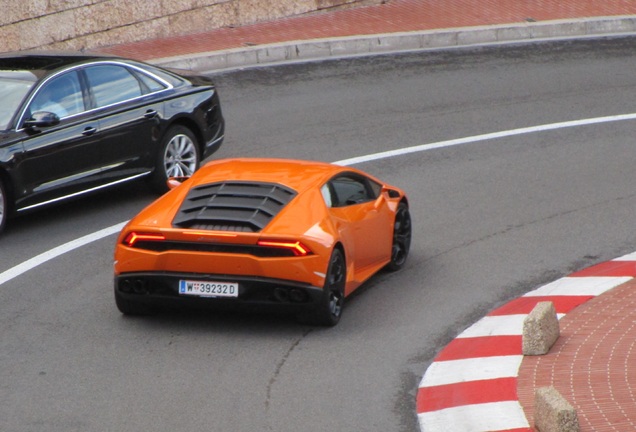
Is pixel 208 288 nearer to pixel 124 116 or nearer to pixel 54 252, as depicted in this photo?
pixel 54 252

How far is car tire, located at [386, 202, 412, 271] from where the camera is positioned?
1182 centimetres

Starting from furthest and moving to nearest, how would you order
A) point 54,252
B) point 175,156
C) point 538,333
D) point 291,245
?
point 175,156 → point 54,252 → point 291,245 → point 538,333

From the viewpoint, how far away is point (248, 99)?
18.5m

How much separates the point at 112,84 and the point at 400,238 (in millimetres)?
3996

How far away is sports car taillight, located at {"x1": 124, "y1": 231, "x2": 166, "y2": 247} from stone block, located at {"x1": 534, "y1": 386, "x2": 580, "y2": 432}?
355cm

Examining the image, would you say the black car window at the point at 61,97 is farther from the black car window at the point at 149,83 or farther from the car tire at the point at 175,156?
the car tire at the point at 175,156

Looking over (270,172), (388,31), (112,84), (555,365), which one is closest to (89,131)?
(112,84)

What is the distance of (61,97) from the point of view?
1332 centimetres

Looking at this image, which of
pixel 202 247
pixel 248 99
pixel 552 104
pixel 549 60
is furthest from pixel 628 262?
pixel 549 60

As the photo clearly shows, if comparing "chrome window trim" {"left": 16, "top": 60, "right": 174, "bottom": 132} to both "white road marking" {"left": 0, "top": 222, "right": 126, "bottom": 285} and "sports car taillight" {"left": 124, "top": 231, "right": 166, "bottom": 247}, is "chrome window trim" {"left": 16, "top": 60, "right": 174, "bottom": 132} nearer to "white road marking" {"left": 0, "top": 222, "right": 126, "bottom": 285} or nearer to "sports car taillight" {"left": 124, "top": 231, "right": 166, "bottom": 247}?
"white road marking" {"left": 0, "top": 222, "right": 126, "bottom": 285}

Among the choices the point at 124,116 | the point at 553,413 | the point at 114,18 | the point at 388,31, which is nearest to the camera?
the point at 553,413

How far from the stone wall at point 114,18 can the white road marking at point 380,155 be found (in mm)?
7730

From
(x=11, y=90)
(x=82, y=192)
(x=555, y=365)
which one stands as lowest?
(x=555, y=365)

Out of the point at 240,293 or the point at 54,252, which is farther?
the point at 54,252
